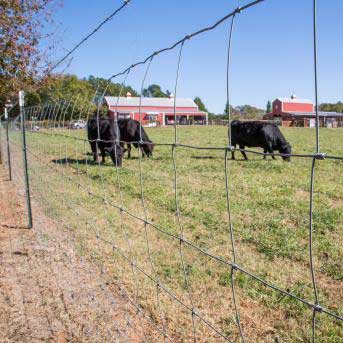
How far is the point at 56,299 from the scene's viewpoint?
3316mm

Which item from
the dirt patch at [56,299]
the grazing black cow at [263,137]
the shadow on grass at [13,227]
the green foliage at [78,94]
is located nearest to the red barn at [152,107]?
the green foliage at [78,94]

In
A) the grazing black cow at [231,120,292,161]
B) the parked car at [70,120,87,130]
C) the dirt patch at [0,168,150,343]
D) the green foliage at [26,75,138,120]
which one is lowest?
the dirt patch at [0,168,150,343]

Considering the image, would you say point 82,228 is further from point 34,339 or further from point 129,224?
point 34,339

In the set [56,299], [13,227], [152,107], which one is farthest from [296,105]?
[152,107]

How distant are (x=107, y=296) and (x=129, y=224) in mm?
1990

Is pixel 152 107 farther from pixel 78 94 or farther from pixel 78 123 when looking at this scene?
pixel 78 94

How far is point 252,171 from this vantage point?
904 cm

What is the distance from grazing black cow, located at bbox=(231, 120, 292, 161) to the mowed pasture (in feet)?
9.13

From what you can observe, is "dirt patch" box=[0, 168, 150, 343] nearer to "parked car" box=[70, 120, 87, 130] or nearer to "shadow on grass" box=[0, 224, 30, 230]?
"shadow on grass" box=[0, 224, 30, 230]

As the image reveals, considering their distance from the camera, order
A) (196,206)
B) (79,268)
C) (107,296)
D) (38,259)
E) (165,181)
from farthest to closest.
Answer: (165,181), (196,206), (38,259), (79,268), (107,296)

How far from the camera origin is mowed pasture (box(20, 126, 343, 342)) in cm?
290

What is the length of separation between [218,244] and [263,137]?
757cm

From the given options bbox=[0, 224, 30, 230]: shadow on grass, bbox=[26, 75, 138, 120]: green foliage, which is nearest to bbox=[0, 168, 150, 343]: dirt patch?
bbox=[0, 224, 30, 230]: shadow on grass

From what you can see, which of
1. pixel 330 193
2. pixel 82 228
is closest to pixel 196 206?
pixel 82 228
